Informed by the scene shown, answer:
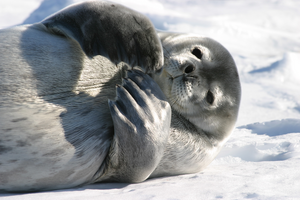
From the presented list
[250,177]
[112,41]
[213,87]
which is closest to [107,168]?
[112,41]

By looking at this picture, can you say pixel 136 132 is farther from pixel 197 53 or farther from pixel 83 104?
pixel 197 53

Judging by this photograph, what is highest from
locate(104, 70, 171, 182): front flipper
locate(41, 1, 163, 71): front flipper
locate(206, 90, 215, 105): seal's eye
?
locate(41, 1, 163, 71): front flipper

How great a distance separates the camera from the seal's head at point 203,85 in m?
2.29

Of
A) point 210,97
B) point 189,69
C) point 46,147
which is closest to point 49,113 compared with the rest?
point 46,147

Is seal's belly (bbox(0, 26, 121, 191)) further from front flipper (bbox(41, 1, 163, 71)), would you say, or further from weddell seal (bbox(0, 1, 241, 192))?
front flipper (bbox(41, 1, 163, 71))

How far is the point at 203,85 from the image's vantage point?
232 centimetres

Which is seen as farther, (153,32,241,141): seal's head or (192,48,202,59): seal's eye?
(192,48,202,59): seal's eye

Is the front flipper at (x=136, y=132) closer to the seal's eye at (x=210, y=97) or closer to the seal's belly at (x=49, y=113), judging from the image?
the seal's belly at (x=49, y=113)

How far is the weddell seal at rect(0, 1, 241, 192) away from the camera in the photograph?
A: 1.59 metres

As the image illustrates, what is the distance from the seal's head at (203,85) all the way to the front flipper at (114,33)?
18.8 inches

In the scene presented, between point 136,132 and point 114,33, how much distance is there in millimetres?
598

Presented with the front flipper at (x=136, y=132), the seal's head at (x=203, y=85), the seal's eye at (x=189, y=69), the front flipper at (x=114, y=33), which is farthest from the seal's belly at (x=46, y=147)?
the seal's eye at (x=189, y=69)

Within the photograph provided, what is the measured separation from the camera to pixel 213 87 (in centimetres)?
235

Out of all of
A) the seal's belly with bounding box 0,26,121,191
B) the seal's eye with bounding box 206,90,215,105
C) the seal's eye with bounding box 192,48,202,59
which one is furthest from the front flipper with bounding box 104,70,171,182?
the seal's eye with bounding box 192,48,202,59
